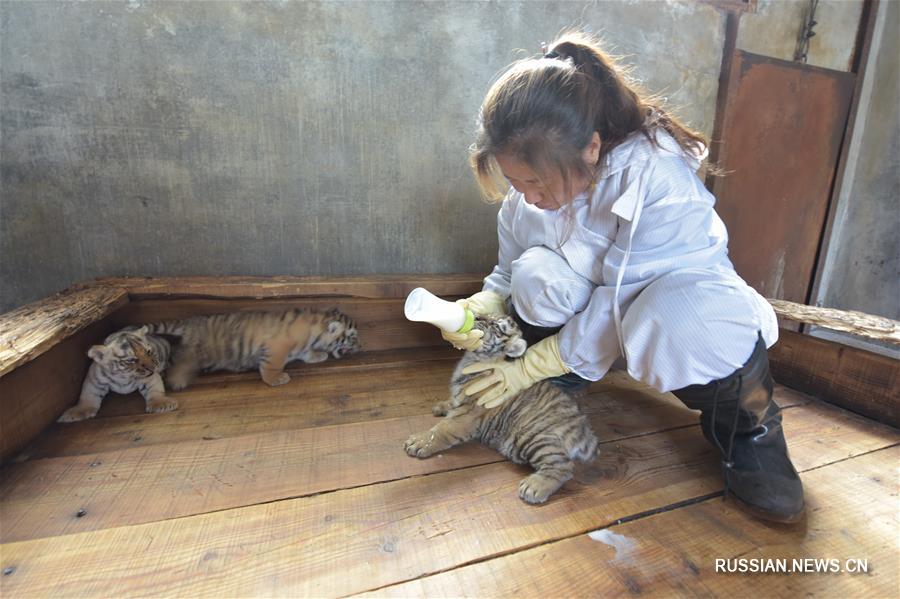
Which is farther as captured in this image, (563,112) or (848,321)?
(848,321)

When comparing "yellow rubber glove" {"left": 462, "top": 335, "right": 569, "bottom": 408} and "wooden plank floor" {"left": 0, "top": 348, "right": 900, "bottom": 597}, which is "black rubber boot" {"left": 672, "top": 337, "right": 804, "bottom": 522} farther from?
"yellow rubber glove" {"left": 462, "top": 335, "right": 569, "bottom": 408}

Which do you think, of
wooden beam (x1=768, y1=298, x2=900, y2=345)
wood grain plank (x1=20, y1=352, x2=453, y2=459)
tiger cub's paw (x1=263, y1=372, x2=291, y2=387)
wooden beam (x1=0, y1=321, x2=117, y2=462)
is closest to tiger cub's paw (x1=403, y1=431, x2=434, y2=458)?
wood grain plank (x1=20, y1=352, x2=453, y2=459)

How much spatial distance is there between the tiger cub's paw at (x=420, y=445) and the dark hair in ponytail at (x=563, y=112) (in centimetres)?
89

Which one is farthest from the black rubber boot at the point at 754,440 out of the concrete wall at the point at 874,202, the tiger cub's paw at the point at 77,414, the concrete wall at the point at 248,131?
the concrete wall at the point at 874,202

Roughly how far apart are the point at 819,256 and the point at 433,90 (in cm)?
269

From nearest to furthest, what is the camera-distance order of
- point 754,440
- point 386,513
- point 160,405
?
point 386,513 → point 754,440 → point 160,405

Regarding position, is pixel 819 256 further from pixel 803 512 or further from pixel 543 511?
pixel 543 511

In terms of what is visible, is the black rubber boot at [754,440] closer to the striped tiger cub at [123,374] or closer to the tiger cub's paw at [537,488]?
the tiger cub's paw at [537,488]

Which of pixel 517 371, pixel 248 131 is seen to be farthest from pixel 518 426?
pixel 248 131

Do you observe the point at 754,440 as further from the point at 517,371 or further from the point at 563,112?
the point at 563,112

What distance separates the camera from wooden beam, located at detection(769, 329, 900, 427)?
167 cm

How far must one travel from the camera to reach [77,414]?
1.58 meters

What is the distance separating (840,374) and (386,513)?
1.89 meters

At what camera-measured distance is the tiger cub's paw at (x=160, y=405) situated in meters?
1.66
